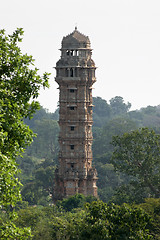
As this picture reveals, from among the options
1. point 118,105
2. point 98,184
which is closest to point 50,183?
point 98,184

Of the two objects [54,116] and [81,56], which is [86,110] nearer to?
[81,56]

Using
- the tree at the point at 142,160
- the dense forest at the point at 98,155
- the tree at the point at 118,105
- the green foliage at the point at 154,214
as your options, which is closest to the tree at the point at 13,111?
the green foliage at the point at 154,214

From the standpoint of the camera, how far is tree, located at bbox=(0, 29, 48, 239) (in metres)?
21.4

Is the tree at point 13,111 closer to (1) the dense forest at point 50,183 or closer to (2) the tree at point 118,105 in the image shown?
(1) the dense forest at point 50,183

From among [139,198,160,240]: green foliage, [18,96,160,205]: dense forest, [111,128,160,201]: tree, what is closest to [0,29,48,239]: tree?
[139,198,160,240]: green foliage

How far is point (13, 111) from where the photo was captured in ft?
73.4

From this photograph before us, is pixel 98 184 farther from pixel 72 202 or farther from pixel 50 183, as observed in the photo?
pixel 72 202

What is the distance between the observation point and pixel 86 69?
67125 mm

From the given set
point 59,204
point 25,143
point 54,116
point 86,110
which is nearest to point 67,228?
point 59,204

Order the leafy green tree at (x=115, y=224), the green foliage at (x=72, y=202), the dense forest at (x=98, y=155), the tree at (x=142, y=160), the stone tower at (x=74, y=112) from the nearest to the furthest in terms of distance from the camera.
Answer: the leafy green tree at (x=115, y=224) < the tree at (x=142, y=160) < the green foliage at (x=72, y=202) < the stone tower at (x=74, y=112) < the dense forest at (x=98, y=155)

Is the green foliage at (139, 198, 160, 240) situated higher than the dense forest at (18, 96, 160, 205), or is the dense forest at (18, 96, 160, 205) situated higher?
the dense forest at (18, 96, 160, 205)

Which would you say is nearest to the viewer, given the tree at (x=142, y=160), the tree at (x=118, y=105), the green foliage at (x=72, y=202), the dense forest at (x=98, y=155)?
the tree at (x=142, y=160)

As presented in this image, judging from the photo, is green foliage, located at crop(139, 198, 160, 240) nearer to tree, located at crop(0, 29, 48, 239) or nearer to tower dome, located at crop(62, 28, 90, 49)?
tree, located at crop(0, 29, 48, 239)

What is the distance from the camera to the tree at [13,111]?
21391mm
